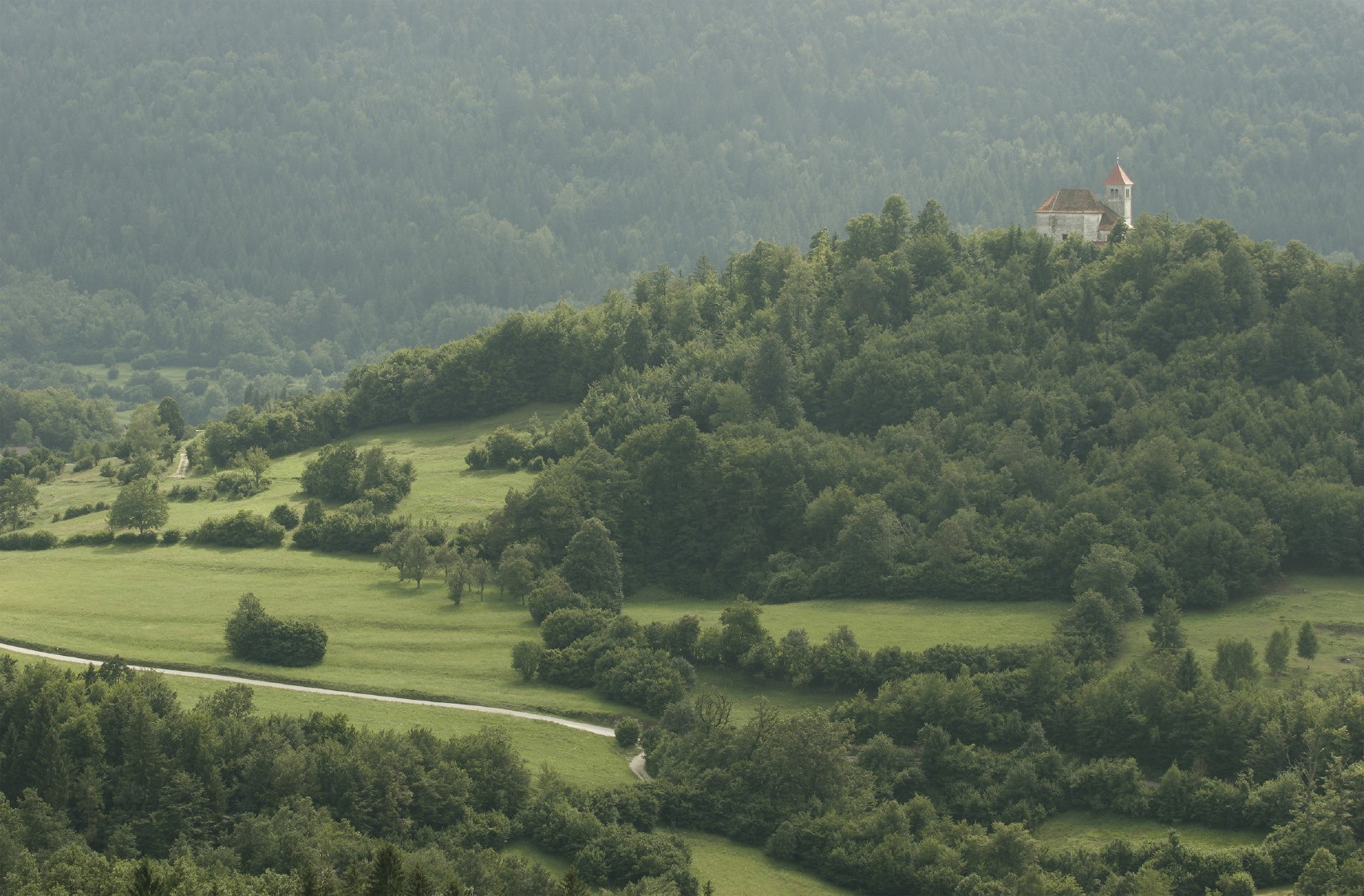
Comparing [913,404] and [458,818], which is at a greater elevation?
[913,404]

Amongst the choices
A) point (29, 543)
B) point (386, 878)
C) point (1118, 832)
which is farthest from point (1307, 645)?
point (29, 543)

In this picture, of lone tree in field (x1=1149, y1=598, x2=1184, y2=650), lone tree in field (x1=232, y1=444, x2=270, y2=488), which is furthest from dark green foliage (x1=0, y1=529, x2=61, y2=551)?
lone tree in field (x1=1149, y1=598, x2=1184, y2=650)

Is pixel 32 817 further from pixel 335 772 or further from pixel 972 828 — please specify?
pixel 972 828

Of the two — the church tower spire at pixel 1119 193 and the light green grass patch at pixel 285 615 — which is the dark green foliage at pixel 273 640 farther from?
the church tower spire at pixel 1119 193

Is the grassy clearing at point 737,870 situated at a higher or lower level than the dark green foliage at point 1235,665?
lower

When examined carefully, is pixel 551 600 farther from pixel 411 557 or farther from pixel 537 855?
pixel 537 855

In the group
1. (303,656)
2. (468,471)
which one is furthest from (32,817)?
(468,471)

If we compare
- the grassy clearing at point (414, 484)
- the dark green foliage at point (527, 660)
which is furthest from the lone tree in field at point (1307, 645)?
the grassy clearing at point (414, 484)

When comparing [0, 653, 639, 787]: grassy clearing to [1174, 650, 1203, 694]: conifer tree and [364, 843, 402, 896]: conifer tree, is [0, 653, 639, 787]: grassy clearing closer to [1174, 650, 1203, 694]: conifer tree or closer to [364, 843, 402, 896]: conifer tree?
[364, 843, 402, 896]: conifer tree
